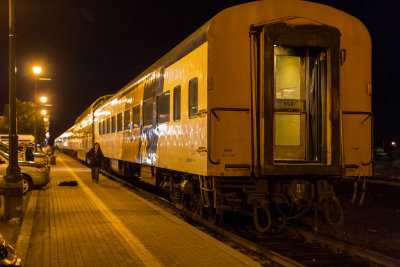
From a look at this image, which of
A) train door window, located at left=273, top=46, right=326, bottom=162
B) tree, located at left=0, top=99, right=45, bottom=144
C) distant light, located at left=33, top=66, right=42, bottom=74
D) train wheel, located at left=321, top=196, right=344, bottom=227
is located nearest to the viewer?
train wheel, located at left=321, top=196, right=344, bottom=227

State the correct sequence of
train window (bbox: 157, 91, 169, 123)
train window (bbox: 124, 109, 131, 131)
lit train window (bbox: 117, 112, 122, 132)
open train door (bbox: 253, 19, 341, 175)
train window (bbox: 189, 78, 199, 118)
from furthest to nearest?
lit train window (bbox: 117, 112, 122, 132) < train window (bbox: 124, 109, 131, 131) < train window (bbox: 157, 91, 169, 123) < train window (bbox: 189, 78, 199, 118) < open train door (bbox: 253, 19, 341, 175)

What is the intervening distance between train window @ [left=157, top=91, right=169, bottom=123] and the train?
158 centimetres

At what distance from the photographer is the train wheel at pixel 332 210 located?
8.12 meters

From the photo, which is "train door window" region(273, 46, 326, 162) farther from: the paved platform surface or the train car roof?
the paved platform surface

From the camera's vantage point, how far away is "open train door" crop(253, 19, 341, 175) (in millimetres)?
7738

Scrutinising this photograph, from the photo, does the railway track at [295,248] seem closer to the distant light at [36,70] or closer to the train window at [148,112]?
the train window at [148,112]

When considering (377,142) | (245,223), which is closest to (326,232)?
(245,223)

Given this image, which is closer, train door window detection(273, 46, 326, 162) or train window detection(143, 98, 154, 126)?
train door window detection(273, 46, 326, 162)

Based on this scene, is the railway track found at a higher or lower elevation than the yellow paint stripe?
lower

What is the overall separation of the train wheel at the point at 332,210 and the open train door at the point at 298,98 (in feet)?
1.91

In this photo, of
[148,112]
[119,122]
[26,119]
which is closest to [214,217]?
[148,112]

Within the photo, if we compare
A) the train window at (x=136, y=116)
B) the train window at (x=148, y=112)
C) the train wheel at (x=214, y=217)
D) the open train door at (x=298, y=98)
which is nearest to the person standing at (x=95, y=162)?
the train window at (x=136, y=116)

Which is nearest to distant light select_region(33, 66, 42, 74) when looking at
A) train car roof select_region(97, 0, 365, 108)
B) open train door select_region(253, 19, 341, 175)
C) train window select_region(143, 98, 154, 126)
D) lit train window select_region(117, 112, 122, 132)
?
lit train window select_region(117, 112, 122, 132)

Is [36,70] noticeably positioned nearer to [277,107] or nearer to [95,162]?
[95,162]
